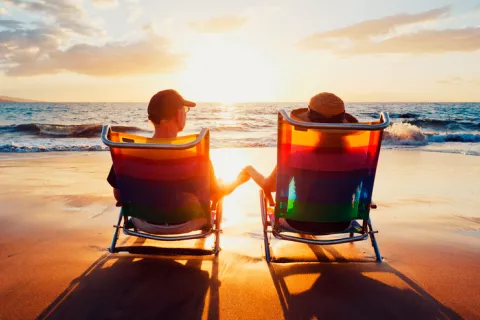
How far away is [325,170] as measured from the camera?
9.95ft

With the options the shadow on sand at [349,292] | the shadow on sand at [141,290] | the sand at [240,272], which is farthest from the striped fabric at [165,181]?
the shadow on sand at [349,292]

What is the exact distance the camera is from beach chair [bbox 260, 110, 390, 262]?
295 cm

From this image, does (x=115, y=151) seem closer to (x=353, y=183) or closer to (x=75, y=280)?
(x=75, y=280)

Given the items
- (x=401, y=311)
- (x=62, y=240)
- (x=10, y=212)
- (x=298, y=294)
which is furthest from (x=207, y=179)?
(x=10, y=212)

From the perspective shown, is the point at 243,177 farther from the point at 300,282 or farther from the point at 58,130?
the point at 58,130

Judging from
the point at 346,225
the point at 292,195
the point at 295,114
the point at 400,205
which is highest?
the point at 295,114

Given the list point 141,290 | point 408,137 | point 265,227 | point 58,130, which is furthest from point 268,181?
point 58,130

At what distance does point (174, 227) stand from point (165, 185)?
0.41 m

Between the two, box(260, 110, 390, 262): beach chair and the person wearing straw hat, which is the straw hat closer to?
the person wearing straw hat

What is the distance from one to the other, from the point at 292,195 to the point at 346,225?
0.59 m

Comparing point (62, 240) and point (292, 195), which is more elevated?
point (292, 195)

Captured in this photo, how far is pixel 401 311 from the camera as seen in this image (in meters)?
2.69

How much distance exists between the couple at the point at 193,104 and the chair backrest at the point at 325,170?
9.4 inches

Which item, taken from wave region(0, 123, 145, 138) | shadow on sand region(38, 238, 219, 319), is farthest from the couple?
wave region(0, 123, 145, 138)
